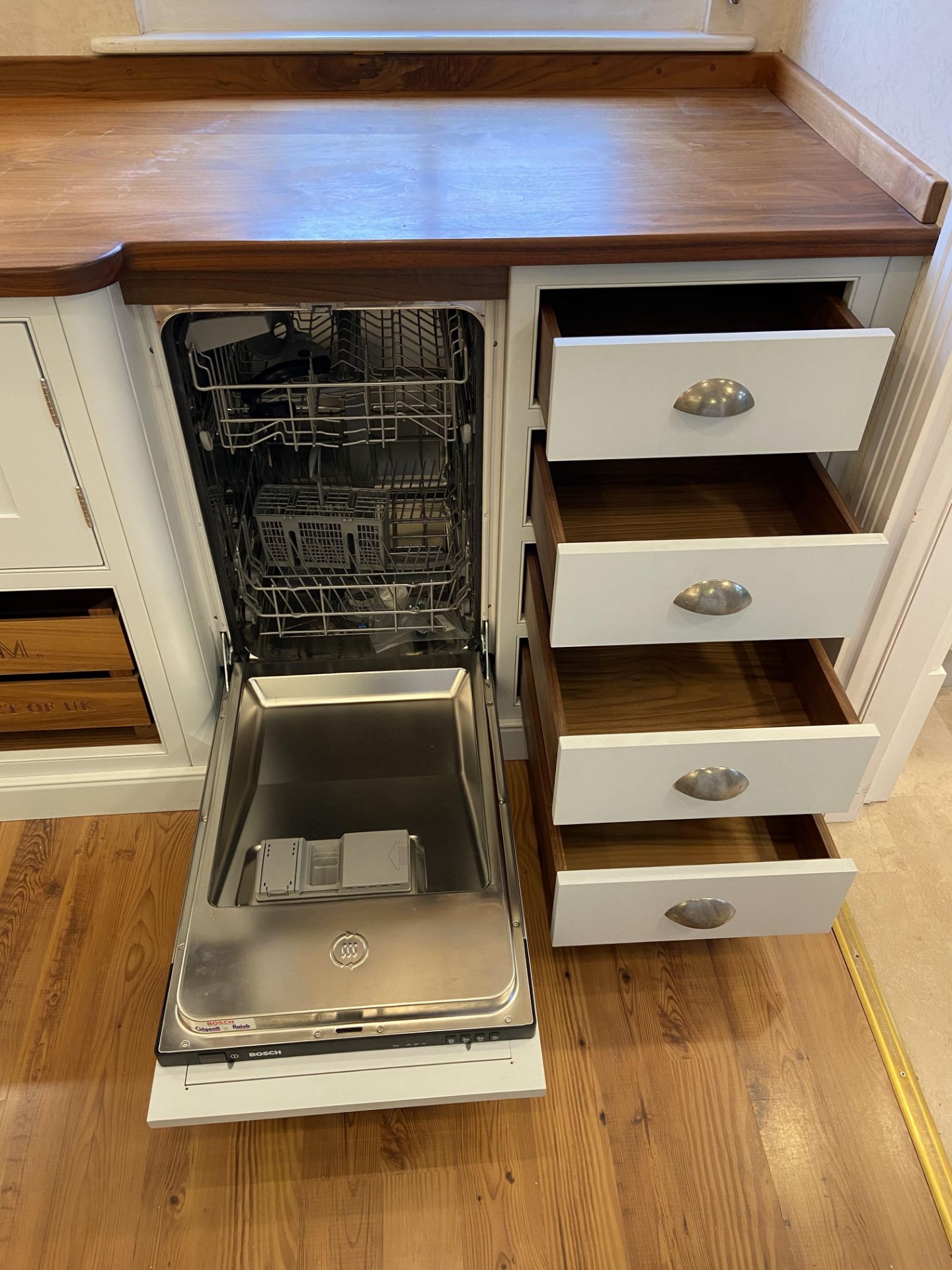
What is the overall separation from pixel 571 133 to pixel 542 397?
1.59 ft

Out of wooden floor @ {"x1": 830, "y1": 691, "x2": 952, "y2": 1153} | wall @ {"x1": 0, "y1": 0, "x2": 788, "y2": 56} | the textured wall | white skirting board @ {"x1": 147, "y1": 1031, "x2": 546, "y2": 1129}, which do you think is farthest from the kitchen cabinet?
wall @ {"x1": 0, "y1": 0, "x2": 788, "y2": 56}

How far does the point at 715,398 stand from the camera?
40.9 inches

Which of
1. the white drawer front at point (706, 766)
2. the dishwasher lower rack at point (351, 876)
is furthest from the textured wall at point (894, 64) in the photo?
the dishwasher lower rack at point (351, 876)

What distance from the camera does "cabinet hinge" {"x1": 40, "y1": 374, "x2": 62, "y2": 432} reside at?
1.10 metres

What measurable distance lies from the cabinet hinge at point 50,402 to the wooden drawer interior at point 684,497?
0.62 m

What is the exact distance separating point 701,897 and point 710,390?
642mm

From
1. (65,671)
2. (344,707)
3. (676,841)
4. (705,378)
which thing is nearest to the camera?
(705,378)

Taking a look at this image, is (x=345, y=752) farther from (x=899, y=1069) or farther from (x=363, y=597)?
(x=899, y=1069)

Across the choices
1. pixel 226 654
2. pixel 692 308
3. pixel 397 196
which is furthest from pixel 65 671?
pixel 692 308

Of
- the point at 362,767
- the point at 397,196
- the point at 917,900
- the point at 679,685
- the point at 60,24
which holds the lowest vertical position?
the point at 917,900

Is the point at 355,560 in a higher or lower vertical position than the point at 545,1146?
higher

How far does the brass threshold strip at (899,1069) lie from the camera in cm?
120

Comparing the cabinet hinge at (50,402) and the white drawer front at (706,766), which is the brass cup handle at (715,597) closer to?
the white drawer front at (706,766)

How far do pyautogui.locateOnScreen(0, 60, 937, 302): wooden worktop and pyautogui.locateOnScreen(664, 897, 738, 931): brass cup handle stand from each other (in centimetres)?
81
